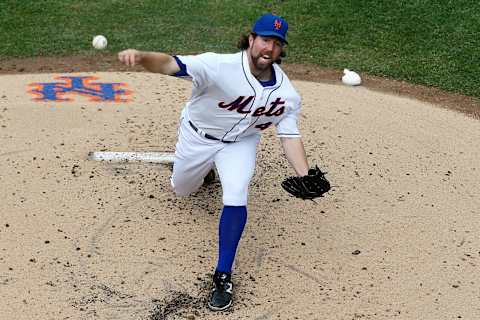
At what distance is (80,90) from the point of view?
7598 millimetres

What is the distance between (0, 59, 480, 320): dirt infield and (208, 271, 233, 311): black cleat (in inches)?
2.2

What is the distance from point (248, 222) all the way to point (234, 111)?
44.5 inches

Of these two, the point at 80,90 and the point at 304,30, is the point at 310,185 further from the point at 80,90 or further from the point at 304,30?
the point at 304,30

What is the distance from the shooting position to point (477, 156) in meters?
6.76

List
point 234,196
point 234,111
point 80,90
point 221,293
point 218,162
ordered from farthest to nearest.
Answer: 1. point 80,90
2. point 218,162
3. point 234,111
4. point 234,196
5. point 221,293

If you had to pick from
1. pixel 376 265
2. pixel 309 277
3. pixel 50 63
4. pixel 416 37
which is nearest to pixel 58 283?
pixel 309 277

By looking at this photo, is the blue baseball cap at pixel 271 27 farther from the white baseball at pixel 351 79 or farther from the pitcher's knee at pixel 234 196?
the white baseball at pixel 351 79

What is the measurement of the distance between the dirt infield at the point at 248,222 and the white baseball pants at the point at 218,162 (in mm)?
376

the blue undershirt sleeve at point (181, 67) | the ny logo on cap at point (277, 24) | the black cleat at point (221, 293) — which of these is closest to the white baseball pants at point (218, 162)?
the black cleat at point (221, 293)

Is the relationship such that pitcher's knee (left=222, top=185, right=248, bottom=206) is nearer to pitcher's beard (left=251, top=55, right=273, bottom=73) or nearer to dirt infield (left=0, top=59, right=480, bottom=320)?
dirt infield (left=0, top=59, right=480, bottom=320)

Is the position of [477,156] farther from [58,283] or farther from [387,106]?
[58,283]

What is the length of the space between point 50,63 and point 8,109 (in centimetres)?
178

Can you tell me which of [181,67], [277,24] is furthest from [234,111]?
[277,24]

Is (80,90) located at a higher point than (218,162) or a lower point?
lower
